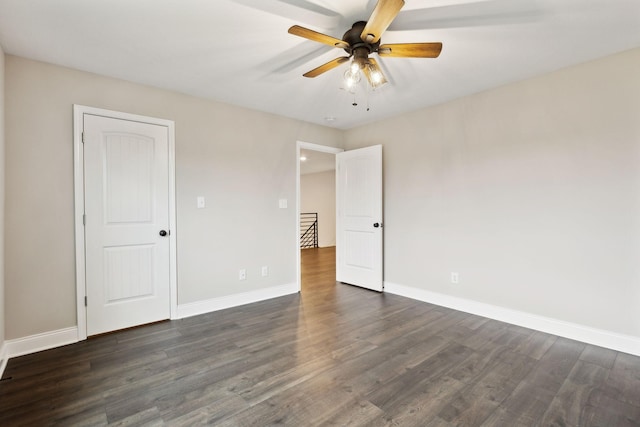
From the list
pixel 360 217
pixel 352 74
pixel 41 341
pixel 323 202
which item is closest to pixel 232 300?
pixel 41 341

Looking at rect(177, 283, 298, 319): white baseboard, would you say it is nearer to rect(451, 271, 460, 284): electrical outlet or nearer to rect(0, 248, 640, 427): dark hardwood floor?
rect(0, 248, 640, 427): dark hardwood floor

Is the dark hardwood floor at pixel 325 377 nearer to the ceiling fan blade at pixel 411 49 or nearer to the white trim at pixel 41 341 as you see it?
the white trim at pixel 41 341

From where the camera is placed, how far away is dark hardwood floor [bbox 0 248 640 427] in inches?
68.9

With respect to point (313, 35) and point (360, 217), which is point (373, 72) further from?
point (360, 217)

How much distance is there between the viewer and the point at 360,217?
14.7 feet

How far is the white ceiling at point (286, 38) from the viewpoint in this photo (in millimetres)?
1910

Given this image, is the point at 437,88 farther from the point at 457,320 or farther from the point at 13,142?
the point at 13,142

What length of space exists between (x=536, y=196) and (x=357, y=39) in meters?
2.30

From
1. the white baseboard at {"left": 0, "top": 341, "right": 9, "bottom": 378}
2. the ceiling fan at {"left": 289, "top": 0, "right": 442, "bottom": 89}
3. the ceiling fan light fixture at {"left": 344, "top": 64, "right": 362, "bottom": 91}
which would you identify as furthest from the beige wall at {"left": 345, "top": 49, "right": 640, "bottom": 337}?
the white baseboard at {"left": 0, "top": 341, "right": 9, "bottom": 378}

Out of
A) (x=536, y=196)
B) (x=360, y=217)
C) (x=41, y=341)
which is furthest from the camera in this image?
(x=360, y=217)

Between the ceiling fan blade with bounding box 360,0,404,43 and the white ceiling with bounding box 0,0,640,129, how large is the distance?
0.19 m

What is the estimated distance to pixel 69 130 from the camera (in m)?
2.68

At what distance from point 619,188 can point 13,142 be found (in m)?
5.00

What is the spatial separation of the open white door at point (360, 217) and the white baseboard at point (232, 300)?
964mm
